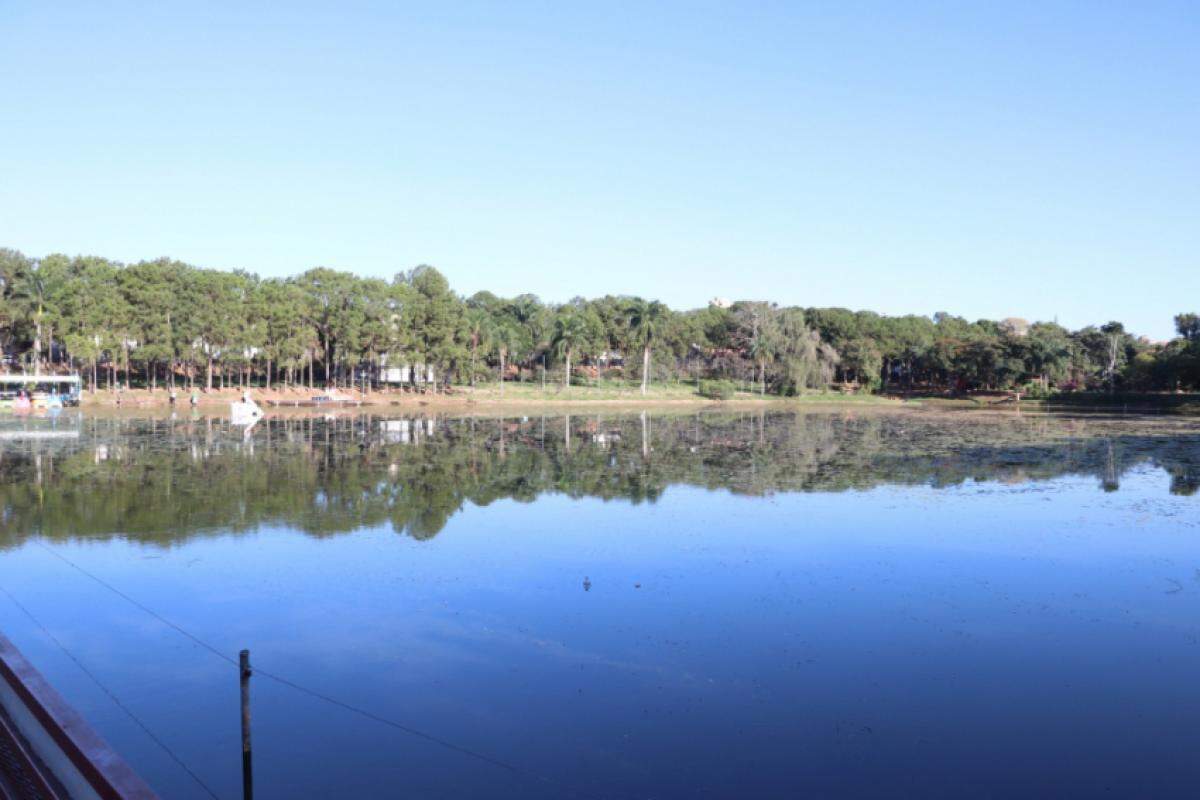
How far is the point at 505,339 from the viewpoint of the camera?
80.9m

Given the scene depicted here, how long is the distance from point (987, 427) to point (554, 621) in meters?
44.5

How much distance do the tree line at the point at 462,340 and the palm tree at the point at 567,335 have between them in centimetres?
15

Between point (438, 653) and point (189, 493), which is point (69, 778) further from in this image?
A: point (189, 493)

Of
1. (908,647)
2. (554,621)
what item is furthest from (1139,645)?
(554,621)

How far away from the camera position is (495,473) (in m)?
27.5

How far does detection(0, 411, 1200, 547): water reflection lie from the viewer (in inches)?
793

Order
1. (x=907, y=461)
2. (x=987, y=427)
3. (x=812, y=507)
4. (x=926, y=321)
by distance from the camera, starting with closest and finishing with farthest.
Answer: (x=812, y=507), (x=907, y=461), (x=987, y=427), (x=926, y=321)

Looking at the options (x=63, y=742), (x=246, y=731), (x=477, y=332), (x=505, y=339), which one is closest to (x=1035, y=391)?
(x=505, y=339)

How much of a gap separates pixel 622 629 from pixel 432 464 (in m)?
18.7

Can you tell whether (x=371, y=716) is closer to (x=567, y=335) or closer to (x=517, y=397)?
(x=517, y=397)

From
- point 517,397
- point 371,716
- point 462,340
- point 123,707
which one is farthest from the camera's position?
point 517,397

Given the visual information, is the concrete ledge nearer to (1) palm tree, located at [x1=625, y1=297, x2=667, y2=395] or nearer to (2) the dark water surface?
(2) the dark water surface

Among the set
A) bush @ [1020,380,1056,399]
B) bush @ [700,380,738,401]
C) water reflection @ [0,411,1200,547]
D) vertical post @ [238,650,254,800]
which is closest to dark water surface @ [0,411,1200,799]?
water reflection @ [0,411,1200,547]

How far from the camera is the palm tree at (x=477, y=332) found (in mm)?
74562
